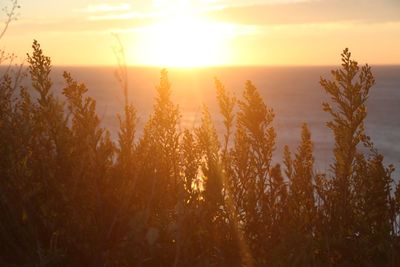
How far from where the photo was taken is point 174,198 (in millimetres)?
5410

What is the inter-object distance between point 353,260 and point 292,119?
83.7m

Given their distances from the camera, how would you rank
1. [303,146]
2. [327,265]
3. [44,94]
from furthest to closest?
[303,146]
[44,94]
[327,265]

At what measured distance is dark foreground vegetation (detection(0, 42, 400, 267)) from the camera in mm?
4535

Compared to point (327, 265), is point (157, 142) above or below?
above

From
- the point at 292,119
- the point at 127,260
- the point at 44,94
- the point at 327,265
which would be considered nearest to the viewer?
the point at 127,260

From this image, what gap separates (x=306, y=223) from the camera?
5.12m

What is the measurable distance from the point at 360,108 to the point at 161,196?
2.00m

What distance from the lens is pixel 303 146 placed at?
18.9 feet

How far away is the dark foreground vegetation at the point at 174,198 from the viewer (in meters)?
4.54

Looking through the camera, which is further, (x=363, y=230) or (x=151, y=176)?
(x=151, y=176)

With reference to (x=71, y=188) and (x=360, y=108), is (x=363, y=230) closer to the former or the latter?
(x=360, y=108)

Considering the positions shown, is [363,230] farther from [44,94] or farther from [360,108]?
[44,94]

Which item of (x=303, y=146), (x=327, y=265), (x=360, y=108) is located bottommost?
(x=327, y=265)

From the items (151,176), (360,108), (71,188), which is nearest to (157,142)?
(151,176)
